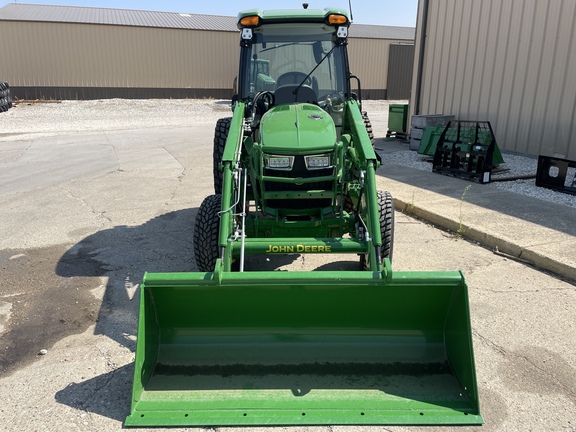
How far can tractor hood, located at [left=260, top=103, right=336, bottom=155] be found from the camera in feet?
13.4

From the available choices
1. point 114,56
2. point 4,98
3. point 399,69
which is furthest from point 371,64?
point 4,98

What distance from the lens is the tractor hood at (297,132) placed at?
161 inches

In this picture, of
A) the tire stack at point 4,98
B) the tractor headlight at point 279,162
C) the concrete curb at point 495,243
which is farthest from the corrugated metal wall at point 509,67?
the tire stack at point 4,98

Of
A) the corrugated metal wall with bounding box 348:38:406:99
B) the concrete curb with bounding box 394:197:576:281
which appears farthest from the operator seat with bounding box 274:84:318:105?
the corrugated metal wall with bounding box 348:38:406:99

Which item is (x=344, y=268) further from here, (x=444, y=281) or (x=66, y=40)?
(x=66, y=40)

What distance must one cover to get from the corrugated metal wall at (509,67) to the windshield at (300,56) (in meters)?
5.91

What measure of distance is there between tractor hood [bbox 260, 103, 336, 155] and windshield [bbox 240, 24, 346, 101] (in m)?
0.88

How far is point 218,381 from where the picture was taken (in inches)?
120

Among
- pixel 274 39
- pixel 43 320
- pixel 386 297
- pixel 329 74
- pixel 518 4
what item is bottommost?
pixel 43 320

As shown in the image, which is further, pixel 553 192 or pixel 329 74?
pixel 553 192

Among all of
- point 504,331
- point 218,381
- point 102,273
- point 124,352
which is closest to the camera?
point 218,381

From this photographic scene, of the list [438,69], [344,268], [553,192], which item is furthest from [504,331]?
[438,69]

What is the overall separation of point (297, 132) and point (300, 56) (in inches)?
60.2

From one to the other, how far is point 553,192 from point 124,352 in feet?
22.1
